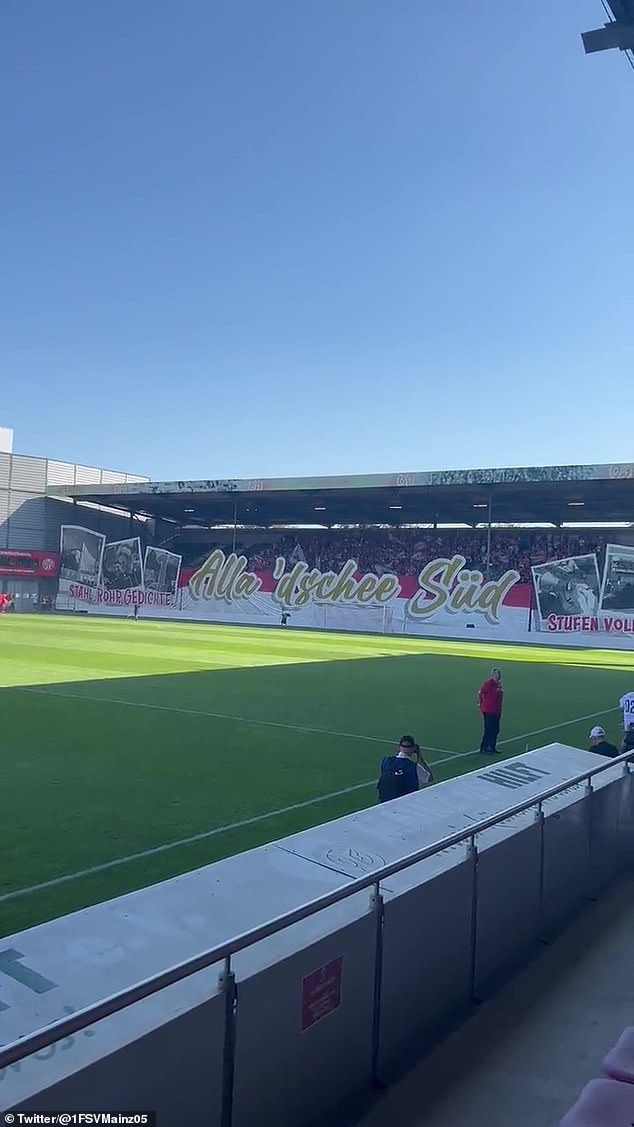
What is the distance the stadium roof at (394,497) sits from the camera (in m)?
49.1

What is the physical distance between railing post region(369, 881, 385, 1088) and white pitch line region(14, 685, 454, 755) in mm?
10323

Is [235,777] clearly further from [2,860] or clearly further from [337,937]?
[337,937]

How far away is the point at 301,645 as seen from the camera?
39125 mm

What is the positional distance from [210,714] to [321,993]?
1409 cm

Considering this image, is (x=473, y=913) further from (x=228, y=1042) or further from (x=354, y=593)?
(x=354, y=593)

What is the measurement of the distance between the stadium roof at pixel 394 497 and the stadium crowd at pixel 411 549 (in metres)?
1.35

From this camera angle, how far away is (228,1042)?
3.67 m

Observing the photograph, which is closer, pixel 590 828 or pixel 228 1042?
pixel 228 1042

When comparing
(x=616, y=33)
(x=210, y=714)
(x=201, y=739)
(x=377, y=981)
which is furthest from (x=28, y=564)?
(x=377, y=981)

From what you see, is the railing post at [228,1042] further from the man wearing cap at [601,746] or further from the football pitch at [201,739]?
the man wearing cap at [601,746]

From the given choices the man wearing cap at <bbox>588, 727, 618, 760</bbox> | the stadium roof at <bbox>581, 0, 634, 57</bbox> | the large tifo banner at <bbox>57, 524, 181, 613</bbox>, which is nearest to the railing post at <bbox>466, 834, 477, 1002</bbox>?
the man wearing cap at <bbox>588, 727, 618, 760</bbox>

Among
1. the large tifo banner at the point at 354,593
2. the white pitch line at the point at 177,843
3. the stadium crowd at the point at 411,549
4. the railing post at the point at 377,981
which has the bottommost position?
the white pitch line at the point at 177,843

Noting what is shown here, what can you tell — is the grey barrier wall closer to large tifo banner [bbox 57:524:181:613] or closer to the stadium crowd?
the stadium crowd

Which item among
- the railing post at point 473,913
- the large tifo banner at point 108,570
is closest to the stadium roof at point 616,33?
the railing post at point 473,913
